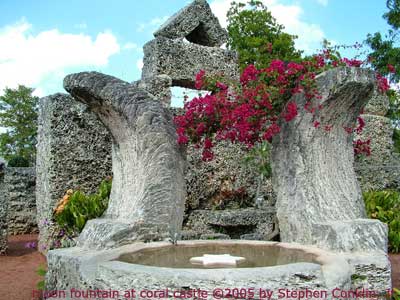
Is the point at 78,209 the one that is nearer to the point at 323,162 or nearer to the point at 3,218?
the point at 3,218

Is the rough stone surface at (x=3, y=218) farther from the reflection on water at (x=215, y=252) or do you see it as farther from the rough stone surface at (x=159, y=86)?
the reflection on water at (x=215, y=252)

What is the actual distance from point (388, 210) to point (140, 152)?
485 cm

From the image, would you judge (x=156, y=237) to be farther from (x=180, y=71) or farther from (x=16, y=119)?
(x=16, y=119)

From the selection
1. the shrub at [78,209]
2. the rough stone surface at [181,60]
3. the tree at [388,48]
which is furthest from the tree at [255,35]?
the shrub at [78,209]

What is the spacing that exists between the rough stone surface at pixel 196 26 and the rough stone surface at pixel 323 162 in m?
4.75

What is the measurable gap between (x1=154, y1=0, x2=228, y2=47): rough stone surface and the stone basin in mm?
5439

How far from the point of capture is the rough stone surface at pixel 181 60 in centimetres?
837

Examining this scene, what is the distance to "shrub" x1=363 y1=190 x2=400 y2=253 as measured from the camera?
7.11m

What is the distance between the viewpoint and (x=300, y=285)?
9.07 ft

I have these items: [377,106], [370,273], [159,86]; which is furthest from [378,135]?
[370,273]

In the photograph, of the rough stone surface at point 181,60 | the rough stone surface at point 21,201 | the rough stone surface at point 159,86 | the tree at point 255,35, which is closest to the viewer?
the rough stone surface at point 159,86

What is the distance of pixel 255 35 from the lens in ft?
62.1

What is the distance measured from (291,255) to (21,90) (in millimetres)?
20783

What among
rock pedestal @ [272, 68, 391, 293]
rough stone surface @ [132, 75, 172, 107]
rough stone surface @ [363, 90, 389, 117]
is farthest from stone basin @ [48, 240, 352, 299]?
rough stone surface @ [363, 90, 389, 117]
